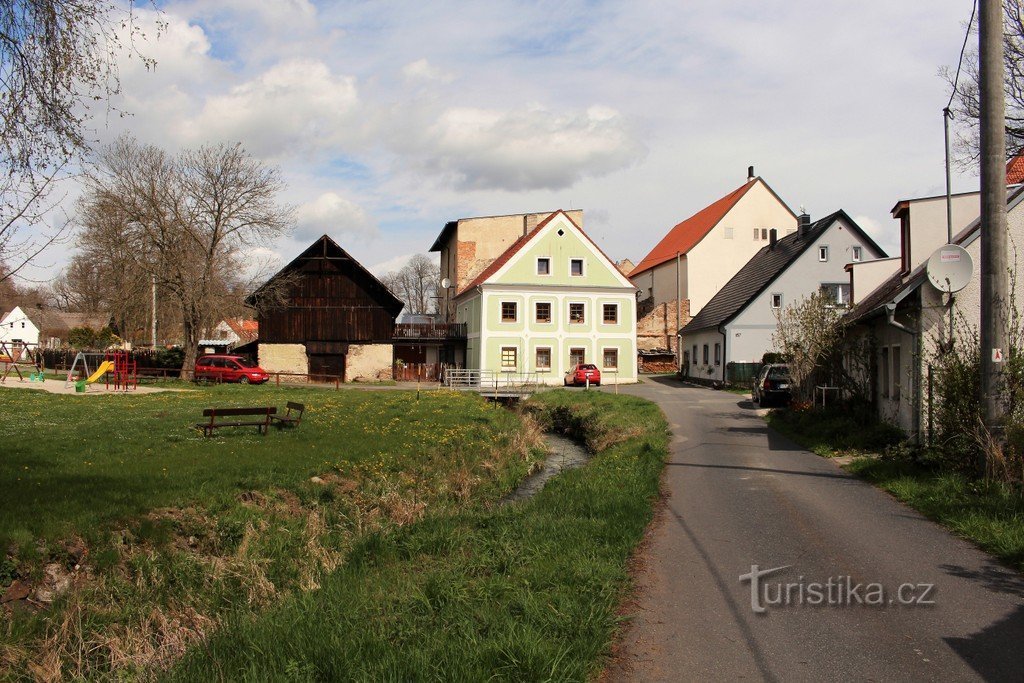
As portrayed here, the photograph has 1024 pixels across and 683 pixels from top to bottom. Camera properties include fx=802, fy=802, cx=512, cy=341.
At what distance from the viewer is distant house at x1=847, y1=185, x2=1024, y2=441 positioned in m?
13.9

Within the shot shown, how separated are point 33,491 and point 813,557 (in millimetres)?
10201

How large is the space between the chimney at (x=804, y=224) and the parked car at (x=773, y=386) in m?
17.8

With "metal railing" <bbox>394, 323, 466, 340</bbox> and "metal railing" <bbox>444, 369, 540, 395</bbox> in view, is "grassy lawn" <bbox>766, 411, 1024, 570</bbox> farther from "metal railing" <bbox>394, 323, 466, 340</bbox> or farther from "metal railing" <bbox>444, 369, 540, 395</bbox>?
"metal railing" <bbox>394, 323, 466, 340</bbox>

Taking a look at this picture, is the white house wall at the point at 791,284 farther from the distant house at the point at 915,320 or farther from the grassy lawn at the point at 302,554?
the grassy lawn at the point at 302,554

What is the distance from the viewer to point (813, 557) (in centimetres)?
816

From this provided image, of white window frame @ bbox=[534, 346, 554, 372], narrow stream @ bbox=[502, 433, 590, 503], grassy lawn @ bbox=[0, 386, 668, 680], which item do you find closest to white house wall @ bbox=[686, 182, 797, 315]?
white window frame @ bbox=[534, 346, 554, 372]

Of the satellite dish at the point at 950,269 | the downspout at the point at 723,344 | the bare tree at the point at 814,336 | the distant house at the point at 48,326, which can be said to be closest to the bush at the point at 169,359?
the distant house at the point at 48,326

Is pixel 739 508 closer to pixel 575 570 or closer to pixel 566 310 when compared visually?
pixel 575 570

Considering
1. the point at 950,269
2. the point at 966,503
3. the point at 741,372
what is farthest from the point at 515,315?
the point at 966,503

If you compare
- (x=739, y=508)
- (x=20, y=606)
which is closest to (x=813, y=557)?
(x=739, y=508)

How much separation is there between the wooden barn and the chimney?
24.4 m

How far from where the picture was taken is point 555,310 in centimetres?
4866

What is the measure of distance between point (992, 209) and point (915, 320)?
15.4 ft

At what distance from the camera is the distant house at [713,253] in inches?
2391
